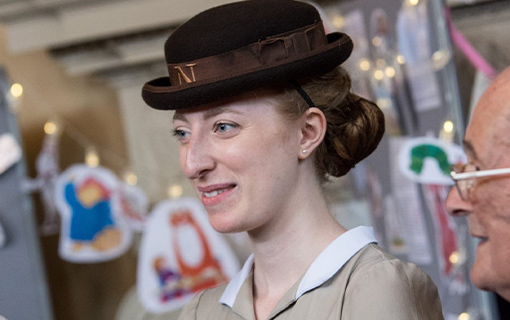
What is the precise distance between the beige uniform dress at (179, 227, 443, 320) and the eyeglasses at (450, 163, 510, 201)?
177 mm

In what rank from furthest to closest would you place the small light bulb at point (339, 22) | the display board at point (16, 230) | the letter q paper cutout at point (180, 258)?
the letter q paper cutout at point (180, 258)
the display board at point (16, 230)
the small light bulb at point (339, 22)

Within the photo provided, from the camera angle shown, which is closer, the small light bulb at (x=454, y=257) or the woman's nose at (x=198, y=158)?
the woman's nose at (x=198, y=158)

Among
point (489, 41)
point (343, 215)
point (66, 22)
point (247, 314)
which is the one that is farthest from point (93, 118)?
point (247, 314)

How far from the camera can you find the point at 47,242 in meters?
3.45

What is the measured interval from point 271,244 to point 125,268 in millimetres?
2180

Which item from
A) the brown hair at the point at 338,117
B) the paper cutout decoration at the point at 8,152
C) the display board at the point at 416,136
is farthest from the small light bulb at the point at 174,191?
the brown hair at the point at 338,117

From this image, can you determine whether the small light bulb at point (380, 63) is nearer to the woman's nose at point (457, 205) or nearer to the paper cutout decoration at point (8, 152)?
the woman's nose at point (457, 205)

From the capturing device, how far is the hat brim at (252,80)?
1.20m

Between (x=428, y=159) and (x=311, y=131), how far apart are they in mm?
1039

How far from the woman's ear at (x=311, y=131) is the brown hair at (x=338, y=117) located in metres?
0.02

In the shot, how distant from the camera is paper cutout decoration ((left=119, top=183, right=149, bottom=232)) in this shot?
309cm

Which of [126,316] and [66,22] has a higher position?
[66,22]

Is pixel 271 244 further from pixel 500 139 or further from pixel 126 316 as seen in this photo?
pixel 126 316

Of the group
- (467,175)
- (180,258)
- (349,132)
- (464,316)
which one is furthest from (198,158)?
(180,258)
